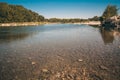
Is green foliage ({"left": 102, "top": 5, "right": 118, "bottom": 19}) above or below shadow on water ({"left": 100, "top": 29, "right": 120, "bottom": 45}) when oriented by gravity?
above

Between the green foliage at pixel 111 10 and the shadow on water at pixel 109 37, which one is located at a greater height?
the green foliage at pixel 111 10

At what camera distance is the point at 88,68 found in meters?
11.5

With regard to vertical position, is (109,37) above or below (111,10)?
below

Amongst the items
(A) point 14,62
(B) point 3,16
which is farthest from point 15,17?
(A) point 14,62

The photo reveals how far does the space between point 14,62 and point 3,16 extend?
140610mm

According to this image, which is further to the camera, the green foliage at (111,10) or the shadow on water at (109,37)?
the green foliage at (111,10)

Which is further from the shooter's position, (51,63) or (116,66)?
(51,63)

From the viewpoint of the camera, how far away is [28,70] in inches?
441

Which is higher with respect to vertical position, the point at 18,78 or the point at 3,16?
the point at 3,16

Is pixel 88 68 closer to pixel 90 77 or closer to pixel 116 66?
pixel 90 77

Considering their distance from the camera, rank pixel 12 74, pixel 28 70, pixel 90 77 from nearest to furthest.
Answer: pixel 90 77
pixel 12 74
pixel 28 70

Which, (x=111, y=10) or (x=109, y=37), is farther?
(x=111, y=10)

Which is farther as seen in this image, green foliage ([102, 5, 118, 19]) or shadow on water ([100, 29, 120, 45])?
green foliage ([102, 5, 118, 19])

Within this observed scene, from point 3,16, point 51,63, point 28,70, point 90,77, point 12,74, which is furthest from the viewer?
point 3,16
